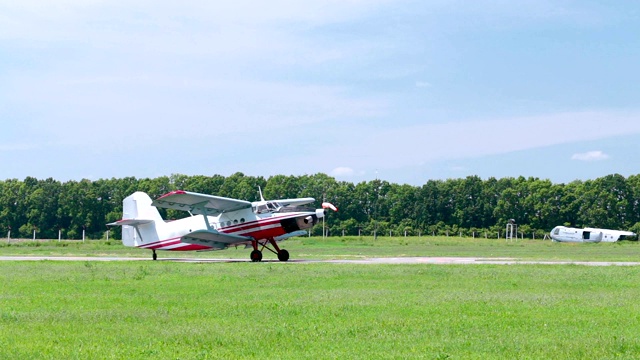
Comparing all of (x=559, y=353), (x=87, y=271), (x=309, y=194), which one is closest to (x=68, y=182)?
(x=309, y=194)

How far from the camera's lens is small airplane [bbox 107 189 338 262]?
123ft

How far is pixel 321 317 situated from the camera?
1480 centimetres

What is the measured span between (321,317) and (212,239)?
2443 cm

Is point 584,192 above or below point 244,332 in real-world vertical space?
above

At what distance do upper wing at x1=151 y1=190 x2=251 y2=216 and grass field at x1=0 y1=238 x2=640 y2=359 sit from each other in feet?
40.1

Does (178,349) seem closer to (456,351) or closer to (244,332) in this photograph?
(244,332)

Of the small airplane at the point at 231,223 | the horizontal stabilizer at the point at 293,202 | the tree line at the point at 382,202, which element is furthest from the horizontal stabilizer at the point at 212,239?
the tree line at the point at 382,202

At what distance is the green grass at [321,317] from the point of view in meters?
11.5

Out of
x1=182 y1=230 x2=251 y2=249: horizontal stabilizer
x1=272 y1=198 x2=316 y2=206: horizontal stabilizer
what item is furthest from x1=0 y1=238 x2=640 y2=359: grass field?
x1=272 y1=198 x2=316 y2=206: horizontal stabilizer

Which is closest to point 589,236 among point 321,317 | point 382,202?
point 382,202

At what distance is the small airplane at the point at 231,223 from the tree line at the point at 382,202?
3010 inches

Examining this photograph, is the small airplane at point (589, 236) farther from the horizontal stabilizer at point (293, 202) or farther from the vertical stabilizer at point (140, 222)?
the vertical stabilizer at point (140, 222)

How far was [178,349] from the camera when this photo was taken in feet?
38.1

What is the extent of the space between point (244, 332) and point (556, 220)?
11777 centimetres
